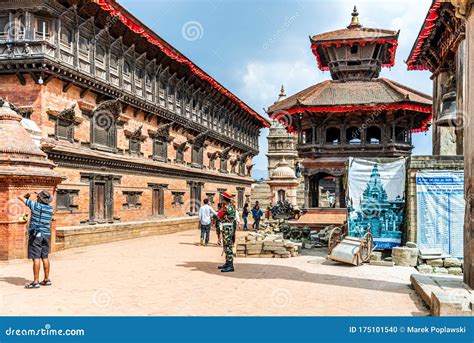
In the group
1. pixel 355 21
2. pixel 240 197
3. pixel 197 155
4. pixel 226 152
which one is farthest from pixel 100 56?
pixel 240 197

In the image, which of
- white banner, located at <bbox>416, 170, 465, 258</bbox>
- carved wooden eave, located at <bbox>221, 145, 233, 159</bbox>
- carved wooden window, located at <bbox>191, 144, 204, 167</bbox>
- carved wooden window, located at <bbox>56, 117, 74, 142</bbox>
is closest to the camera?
white banner, located at <bbox>416, 170, 465, 258</bbox>

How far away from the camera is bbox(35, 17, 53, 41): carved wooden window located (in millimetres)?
17172

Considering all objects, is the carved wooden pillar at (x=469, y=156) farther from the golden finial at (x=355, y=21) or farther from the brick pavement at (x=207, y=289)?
the golden finial at (x=355, y=21)

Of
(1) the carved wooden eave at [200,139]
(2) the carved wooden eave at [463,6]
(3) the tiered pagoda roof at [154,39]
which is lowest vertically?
(2) the carved wooden eave at [463,6]

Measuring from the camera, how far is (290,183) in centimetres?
3859

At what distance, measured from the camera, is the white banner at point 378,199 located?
1370 centimetres

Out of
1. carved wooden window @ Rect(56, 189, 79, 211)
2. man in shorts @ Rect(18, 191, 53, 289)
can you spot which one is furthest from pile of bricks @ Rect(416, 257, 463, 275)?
carved wooden window @ Rect(56, 189, 79, 211)

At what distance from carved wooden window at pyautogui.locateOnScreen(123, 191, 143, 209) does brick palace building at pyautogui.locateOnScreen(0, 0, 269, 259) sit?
50mm

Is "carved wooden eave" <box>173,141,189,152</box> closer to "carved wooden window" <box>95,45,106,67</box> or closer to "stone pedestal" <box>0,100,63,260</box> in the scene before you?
"carved wooden window" <box>95,45,106,67</box>

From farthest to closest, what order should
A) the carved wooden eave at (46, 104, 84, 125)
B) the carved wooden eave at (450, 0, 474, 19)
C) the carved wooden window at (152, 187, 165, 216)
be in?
1. the carved wooden window at (152, 187, 165, 216)
2. the carved wooden eave at (46, 104, 84, 125)
3. the carved wooden eave at (450, 0, 474, 19)

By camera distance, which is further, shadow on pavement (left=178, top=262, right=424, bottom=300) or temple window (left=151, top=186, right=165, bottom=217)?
temple window (left=151, top=186, right=165, bottom=217)

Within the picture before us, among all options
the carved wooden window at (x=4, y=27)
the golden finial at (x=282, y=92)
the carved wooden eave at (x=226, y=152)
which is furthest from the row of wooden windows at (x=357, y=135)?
the golden finial at (x=282, y=92)

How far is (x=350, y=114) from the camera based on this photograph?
19891mm

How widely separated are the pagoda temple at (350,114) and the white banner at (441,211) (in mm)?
6159
